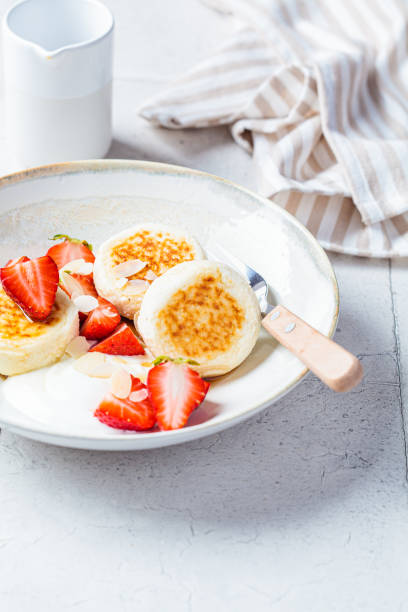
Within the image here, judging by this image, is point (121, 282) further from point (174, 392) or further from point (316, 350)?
point (316, 350)

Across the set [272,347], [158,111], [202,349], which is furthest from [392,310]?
[158,111]

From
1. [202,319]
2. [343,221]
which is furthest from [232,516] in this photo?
[343,221]

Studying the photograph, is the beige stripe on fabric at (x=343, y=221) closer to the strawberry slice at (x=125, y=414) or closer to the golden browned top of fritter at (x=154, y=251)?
the golden browned top of fritter at (x=154, y=251)

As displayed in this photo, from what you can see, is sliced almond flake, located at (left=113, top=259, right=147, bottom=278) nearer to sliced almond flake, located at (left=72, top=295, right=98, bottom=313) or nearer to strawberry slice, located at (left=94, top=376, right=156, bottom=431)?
sliced almond flake, located at (left=72, top=295, right=98, bottom=313)

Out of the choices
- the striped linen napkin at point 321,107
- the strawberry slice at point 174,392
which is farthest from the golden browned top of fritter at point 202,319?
the striped linen napkin at point 321,107

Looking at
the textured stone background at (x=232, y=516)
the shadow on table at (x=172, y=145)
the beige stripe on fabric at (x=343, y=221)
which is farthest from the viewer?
the shadow on table at (x=172, y=145)

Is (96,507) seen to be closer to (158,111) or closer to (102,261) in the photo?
(102,261)
